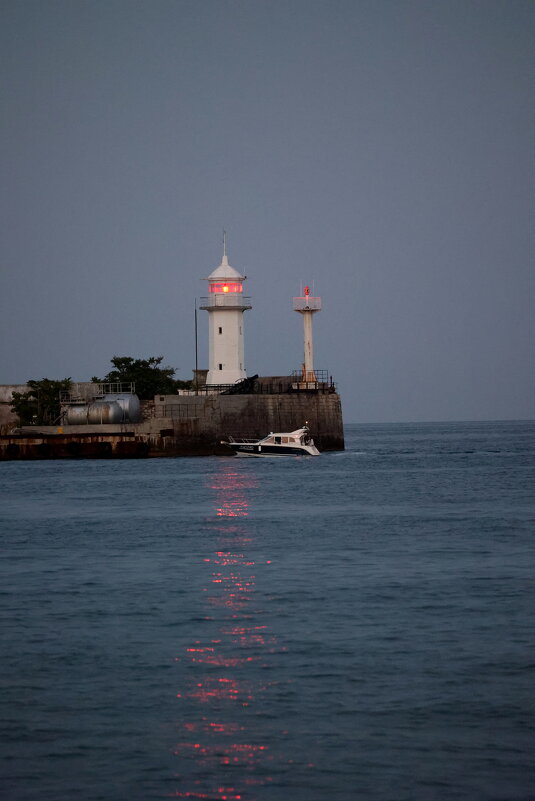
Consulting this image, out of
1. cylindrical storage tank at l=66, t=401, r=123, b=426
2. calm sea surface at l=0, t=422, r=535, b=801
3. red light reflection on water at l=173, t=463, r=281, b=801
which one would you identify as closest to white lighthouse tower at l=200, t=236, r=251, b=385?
cylindrical storage tank at l=66, t=401, r=123, b=426

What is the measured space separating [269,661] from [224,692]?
5.13ft

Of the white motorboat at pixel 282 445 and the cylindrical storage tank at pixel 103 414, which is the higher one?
the cylindrical storage tank at pixel 103 414

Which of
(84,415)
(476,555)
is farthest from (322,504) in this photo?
(84,415)

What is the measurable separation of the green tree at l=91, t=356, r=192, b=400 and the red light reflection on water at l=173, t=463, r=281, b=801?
223 feet

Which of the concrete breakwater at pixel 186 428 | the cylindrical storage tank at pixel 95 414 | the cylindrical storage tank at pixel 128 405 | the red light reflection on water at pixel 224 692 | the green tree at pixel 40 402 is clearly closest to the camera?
the red light reflection on water at pixel 224 692

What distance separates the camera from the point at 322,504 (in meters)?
40.7

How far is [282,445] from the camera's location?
233 feet

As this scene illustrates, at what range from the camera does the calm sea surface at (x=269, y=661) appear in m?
10.8

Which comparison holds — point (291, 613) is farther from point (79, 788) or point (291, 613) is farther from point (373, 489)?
point (373, 489)

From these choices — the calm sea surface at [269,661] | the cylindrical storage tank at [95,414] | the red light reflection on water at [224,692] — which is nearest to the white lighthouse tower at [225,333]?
the cylindrical storage tank at [95,414]

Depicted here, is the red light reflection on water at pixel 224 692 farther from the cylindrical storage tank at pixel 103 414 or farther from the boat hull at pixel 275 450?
the cylindrical storage tank at pixel 103 414

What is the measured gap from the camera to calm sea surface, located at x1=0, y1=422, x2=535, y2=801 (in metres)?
10.8

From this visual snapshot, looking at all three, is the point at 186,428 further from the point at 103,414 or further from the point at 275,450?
the point at 103,414

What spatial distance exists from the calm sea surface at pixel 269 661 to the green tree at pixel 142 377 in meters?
58.7
